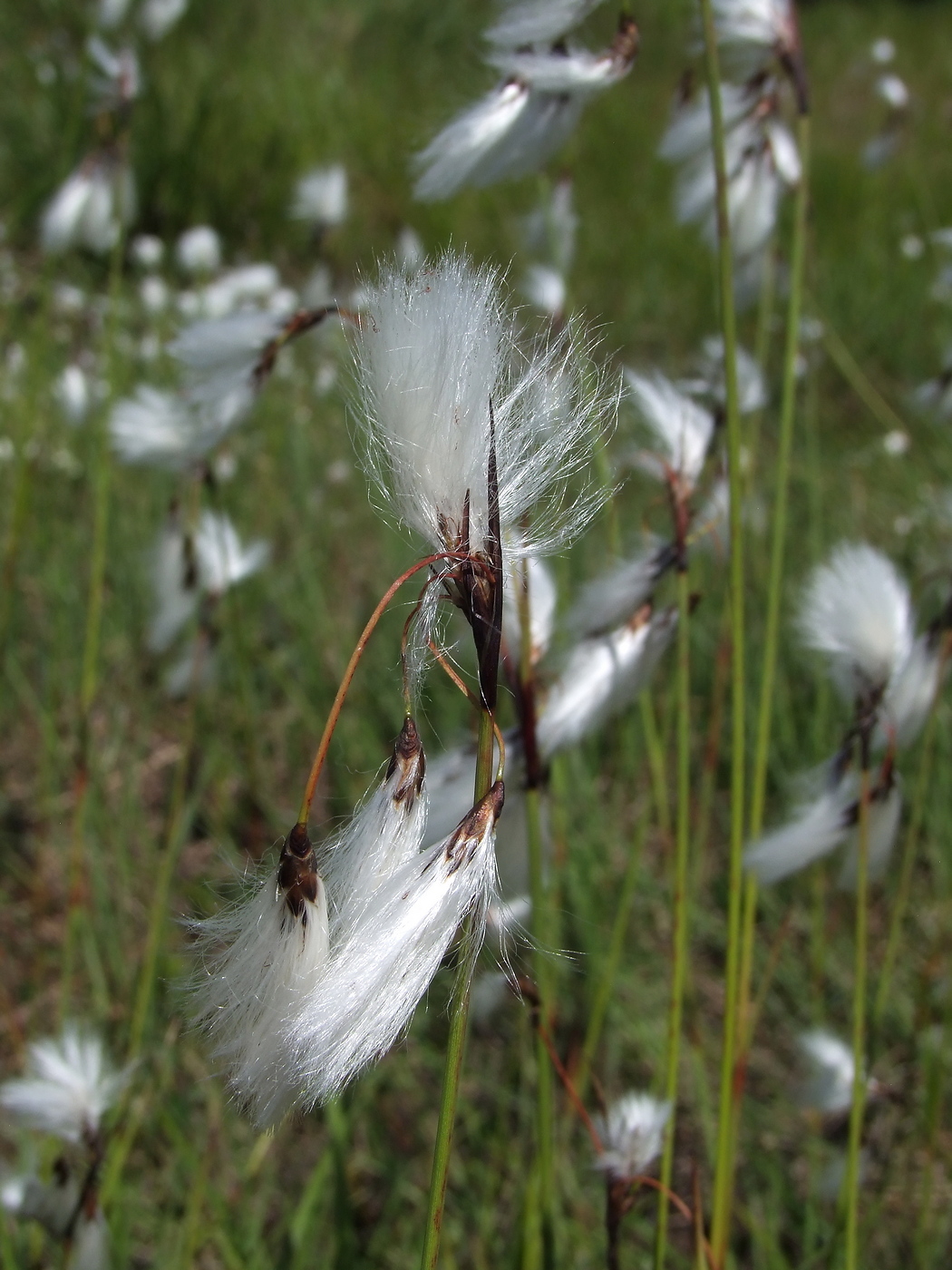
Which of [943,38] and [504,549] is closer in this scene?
[504,549]

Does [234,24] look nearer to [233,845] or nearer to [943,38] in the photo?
[943,38]

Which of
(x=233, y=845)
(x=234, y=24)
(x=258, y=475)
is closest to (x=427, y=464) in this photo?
(x=233, y=845)

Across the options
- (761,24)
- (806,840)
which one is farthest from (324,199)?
(806,840)

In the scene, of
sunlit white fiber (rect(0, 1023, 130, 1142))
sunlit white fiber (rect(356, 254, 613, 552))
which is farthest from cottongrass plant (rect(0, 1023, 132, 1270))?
sunlit white fiber (rect(356, 254, 613, 552))

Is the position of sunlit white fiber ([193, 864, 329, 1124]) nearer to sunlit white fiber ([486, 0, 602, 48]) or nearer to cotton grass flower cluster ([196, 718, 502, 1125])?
cotton grass flower cluster ([196, 718, 502, 1125])

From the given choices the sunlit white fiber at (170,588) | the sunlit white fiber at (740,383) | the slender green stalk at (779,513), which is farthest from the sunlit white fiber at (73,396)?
the slender green stalk at (779,513)

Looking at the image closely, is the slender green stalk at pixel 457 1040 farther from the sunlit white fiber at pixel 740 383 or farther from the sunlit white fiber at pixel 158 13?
the sunlit white fiber at pixel 158 13
